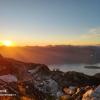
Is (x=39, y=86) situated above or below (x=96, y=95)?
below

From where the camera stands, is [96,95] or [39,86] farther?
[39,86]

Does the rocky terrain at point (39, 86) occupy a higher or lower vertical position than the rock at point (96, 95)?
lower

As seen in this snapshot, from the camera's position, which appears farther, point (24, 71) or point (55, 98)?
point (24, 71)

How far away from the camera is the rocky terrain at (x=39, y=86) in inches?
940

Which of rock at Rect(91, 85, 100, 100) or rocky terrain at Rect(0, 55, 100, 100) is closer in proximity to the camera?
rock at Rect(91, 85, 100, 100)

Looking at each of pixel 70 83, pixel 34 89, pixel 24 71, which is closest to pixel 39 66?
pixel 24 71

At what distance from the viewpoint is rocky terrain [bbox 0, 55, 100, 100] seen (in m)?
23.9

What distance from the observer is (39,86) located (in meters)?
32.8

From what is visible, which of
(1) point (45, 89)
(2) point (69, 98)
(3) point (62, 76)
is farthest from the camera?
(3) point (62, 76)

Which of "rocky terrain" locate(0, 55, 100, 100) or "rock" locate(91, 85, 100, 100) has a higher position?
"rock" locate(91, 85, 100, 100)

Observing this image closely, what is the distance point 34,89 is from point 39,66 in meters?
27.5

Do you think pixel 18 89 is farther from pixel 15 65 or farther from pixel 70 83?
pixel 15 65

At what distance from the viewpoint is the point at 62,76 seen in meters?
54.6

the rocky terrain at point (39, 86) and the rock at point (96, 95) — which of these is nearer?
the rock at point (96, 95)
